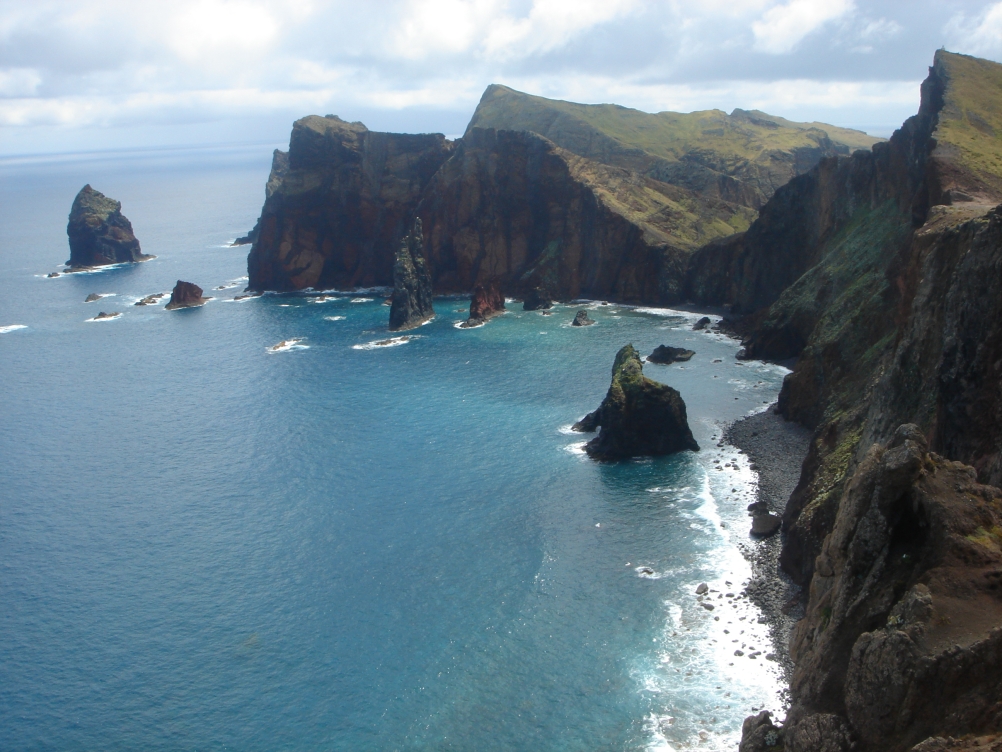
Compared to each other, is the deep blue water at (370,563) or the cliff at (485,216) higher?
the cliff at (485,216)

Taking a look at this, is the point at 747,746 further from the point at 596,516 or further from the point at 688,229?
the point at 688,229

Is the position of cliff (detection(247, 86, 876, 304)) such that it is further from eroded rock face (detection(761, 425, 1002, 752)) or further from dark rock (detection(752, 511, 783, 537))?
eroded rock face (detection(761, 425, 1002, 752))

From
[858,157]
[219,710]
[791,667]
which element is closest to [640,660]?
[791,667]

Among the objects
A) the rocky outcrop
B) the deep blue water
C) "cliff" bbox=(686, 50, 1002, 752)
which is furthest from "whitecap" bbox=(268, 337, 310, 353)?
"cliff" bbox=(686, 50, 1002, 752)

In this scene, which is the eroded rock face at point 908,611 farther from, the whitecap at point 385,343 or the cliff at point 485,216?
the cliff at point 485,216

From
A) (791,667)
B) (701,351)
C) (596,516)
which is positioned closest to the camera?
(791,667)

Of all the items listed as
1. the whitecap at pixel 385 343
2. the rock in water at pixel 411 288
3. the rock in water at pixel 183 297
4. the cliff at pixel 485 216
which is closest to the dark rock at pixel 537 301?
the cliff at pixel 485 216

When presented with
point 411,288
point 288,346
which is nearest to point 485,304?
point 411,288
